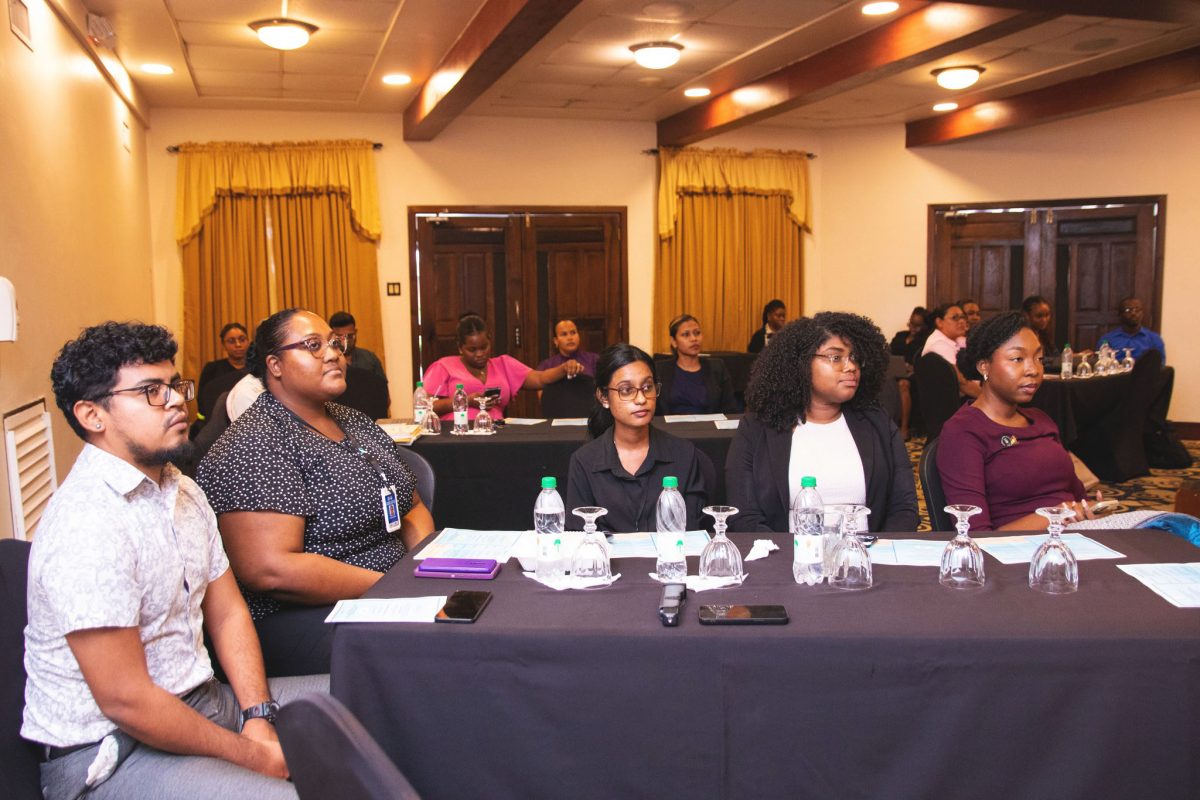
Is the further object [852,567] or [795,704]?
[852,567]

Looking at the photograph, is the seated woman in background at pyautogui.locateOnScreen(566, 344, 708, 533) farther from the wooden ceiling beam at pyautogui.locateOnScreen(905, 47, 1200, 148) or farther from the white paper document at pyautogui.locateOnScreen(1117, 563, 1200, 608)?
the wooden ceiling beam at pyautogui.locateOnScreen(905, 47, 1200, 148)

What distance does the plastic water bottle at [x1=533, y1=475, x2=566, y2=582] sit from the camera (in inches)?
91.3

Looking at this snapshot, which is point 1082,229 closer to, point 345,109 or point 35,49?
point 345,109

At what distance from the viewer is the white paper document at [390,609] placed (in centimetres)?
206

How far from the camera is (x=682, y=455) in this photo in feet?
10.7

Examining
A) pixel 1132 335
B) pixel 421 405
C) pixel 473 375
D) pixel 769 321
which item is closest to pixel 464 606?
pixel 421 405

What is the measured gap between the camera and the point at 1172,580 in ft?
7.29

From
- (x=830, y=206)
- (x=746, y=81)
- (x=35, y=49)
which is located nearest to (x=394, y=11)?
(x=35, y=49)

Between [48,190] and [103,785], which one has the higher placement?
[48,190]

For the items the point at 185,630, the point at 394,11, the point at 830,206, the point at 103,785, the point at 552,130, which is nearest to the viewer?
the point at 103,785

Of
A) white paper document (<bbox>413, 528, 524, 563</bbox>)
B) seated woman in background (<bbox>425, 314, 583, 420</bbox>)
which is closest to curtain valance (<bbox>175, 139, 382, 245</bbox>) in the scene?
seated woman in background (<bbox>425, 314, 583, 420</bbox>)

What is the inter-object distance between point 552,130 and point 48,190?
544 centimetres

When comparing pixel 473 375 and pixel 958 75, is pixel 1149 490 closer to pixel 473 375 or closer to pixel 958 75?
pixel 958 75

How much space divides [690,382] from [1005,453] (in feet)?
9.48
